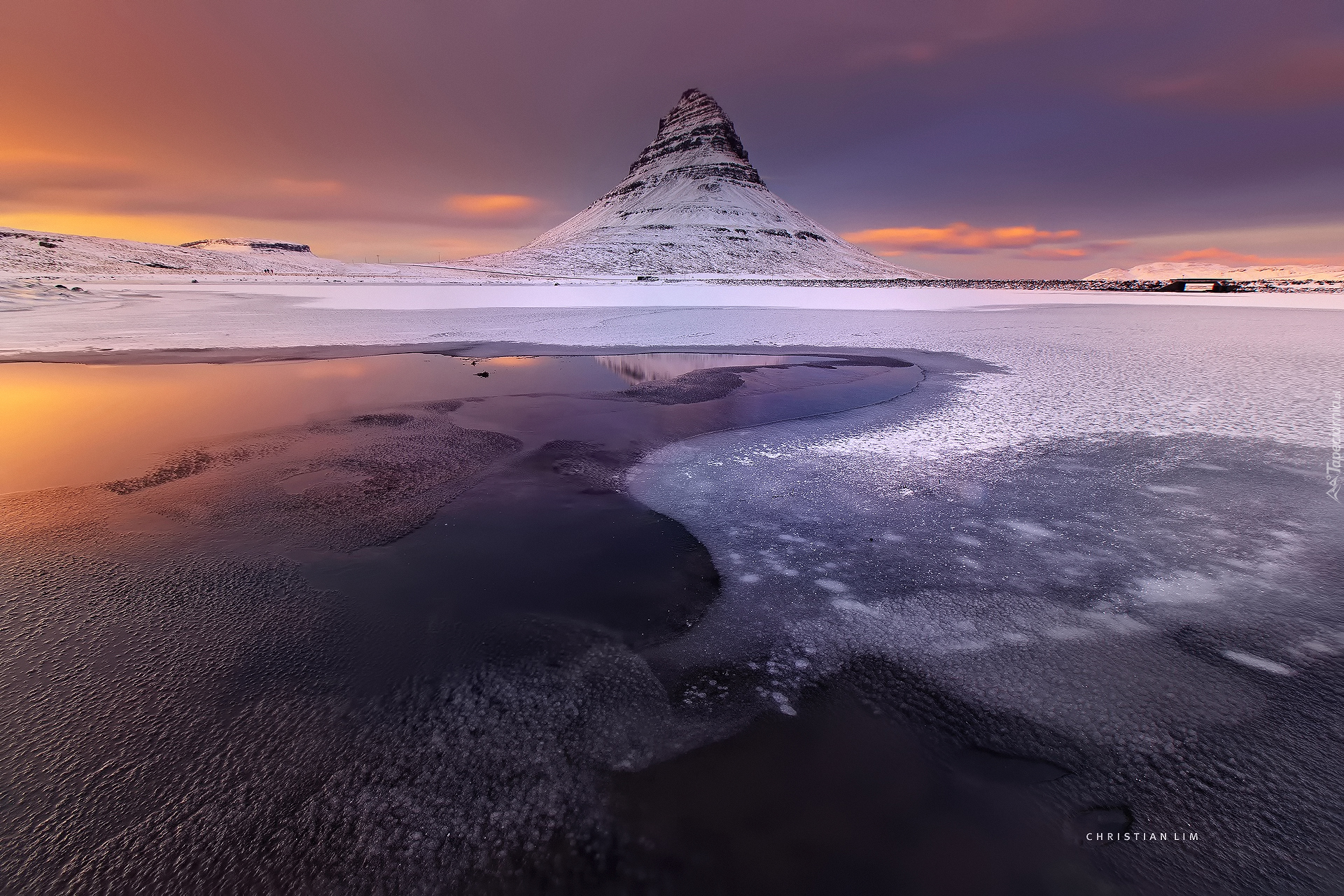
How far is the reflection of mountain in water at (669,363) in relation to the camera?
12594 mm

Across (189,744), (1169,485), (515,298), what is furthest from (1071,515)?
(515,298)

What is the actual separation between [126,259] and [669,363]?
127 meters

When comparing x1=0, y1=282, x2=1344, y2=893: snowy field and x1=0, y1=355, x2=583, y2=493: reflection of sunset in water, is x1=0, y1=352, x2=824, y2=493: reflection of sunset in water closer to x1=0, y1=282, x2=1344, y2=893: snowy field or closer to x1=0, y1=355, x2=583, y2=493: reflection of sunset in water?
x1=0, y1=355, x2=583, y2=493: reflection of sunset in water

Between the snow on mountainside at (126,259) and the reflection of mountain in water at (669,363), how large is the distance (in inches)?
A: 3655

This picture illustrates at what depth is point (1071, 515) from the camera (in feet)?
17.7

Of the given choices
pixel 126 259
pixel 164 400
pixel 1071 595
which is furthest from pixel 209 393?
pixel 126 259

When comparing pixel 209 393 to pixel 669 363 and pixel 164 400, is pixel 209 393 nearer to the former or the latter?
pixel 164 400

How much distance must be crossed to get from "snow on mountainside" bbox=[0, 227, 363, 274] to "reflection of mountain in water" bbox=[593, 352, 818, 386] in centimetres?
9283

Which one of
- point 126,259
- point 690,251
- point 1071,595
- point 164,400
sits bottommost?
point 1071,595

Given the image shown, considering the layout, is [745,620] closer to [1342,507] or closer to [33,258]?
[1342,507]

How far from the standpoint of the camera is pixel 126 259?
99.2 meters

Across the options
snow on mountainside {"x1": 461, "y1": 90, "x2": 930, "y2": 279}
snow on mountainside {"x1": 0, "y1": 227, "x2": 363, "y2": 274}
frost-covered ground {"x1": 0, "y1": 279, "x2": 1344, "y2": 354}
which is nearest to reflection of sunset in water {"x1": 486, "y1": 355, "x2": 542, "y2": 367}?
frost-covered ground {"x1": 0, "y1": 279, "x2": 1344, "y2": 354}

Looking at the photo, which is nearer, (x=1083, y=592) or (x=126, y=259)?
(x=1083, y=592)

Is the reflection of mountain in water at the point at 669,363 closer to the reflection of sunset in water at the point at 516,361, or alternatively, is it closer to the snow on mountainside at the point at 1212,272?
the reflection of sunset in water at the point at 516,361
